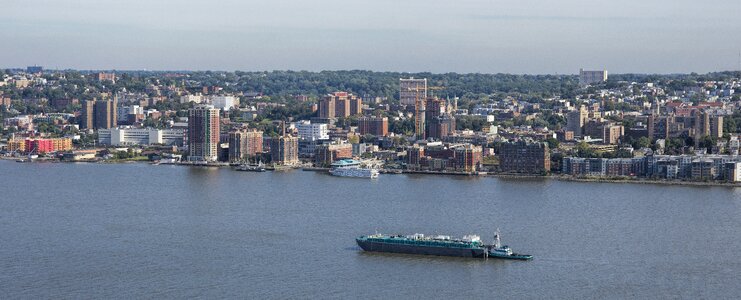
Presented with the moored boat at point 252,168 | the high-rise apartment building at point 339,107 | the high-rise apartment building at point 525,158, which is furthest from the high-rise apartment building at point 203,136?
the high-rise apartment building at point 339,107

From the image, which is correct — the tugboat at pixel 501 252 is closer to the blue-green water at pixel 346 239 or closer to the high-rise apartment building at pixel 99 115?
the blue-green water at pixel 346 239

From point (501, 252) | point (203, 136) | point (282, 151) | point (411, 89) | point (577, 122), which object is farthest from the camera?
point (411, 89)

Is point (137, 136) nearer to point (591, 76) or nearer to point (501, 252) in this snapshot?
point (501, 252)

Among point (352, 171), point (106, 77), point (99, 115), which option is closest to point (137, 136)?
point (99, 115)

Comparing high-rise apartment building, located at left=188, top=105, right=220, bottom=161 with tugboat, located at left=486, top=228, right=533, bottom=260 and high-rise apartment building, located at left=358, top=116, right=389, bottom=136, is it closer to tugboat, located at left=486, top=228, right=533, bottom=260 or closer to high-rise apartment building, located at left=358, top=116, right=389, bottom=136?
high-rise apartment building, located at left=358, top=116, right=389, bottom=136

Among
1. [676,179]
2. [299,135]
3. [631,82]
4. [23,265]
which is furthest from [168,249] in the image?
[631,82]

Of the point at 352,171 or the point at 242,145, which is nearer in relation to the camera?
the point at 352,171
